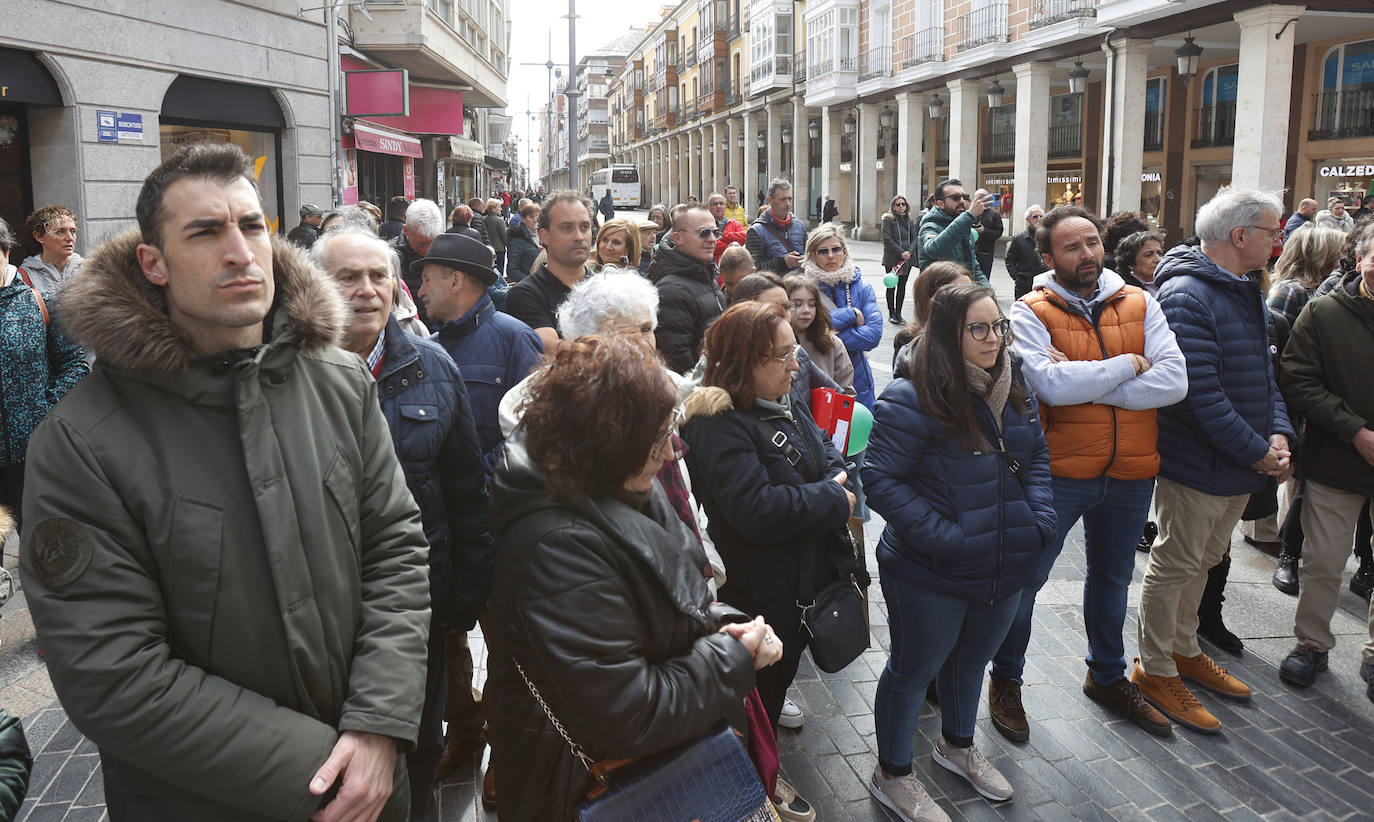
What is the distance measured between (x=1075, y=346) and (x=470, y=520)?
8.51 ft

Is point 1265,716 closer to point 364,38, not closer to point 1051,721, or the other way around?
point 1051,721

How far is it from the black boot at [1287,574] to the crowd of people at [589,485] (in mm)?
328

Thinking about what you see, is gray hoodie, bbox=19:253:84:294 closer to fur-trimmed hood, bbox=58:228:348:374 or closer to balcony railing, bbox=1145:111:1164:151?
fur-trimmed hood, bbox=58:228:348:374

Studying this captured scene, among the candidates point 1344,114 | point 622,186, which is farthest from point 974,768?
point 622,186

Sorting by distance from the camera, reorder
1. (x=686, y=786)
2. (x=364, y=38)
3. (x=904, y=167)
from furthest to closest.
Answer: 1. (x=904, y=167)
2. (x=364, y=38)
3. (x=686, y=786)

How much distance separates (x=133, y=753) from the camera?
179 cm

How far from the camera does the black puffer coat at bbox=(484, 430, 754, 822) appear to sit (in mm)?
2086

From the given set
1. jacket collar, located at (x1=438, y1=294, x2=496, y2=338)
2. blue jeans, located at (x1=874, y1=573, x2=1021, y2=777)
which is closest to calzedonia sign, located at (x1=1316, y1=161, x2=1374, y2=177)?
blue jeans, located at (x1=874, y1=573, x2=1021, y2=777)

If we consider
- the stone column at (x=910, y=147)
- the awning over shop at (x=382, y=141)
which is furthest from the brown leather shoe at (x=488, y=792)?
the stone column at (x=910, y=147)

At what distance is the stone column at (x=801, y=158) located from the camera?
42.1 meters

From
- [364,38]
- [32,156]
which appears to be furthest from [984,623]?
[364,38]

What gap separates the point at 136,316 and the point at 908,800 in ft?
9.68

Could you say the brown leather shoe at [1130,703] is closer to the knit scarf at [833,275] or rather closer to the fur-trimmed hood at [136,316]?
the knit scarf at [833,275]

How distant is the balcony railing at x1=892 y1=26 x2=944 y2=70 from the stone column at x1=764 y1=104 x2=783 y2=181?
13.7 metres
